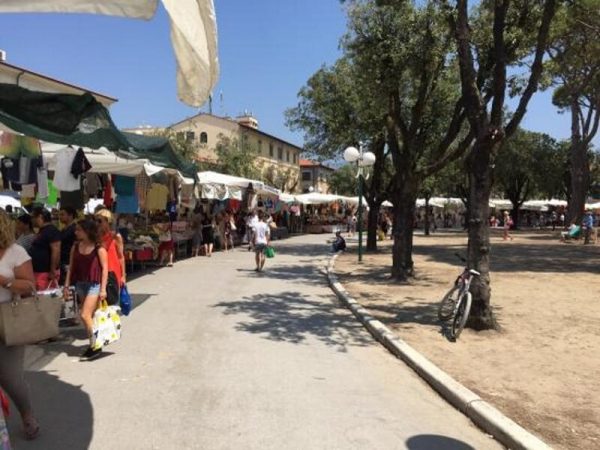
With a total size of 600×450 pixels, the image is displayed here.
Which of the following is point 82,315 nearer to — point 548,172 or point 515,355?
point 515,355

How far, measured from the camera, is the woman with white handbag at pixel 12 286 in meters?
4.17

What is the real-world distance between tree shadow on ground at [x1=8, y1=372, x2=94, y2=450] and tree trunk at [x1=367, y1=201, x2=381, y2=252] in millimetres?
19901

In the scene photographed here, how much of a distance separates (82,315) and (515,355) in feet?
16.3

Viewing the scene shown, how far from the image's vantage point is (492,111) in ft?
28.3

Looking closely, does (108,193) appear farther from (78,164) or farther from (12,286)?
(12,286)

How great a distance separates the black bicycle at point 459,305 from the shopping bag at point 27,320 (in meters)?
5.33

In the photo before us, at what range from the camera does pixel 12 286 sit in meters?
4.15

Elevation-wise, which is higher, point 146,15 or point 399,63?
point 399,63

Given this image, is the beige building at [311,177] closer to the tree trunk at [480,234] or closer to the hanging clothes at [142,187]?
the hanging clothes at [142,187]

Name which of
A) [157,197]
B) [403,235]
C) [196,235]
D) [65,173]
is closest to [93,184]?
[157,197]

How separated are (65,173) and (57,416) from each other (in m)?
6.17

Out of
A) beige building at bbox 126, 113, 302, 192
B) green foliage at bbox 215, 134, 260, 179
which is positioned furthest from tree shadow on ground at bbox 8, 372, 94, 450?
beige building at bbox 126, 113, 302, 192

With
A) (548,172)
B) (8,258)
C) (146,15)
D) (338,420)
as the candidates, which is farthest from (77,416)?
(548,172)

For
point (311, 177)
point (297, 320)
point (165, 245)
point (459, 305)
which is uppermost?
point (311, 177)
